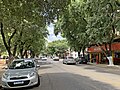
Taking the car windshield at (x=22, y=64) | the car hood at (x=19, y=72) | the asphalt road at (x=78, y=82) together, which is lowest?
the asphalt road at (x=78, y=82)

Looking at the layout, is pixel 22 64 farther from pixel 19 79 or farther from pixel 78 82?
pixel 78 82

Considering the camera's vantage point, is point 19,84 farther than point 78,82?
No

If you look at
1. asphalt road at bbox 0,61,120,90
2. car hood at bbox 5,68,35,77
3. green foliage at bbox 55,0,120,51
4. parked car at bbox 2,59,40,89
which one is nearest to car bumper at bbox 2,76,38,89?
parked car at bbox 2,59,40,89

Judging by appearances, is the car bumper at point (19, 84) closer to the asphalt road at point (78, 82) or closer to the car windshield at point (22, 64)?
the asphalt road at point (78, 82)

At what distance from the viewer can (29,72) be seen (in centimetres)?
1399

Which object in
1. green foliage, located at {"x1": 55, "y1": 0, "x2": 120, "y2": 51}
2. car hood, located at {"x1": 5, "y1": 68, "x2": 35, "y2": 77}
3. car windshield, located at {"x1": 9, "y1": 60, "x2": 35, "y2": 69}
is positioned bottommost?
car hood, located at {"x1": 5, "y1": 68, "x2": 35, "y2": 77}

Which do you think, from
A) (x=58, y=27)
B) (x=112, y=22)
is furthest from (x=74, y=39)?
(x=112, y=22)

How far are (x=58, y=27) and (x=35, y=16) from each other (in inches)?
1352

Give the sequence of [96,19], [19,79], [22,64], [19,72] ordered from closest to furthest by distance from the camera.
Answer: [19,79] < [19,72] < [22,64] < [96,19]

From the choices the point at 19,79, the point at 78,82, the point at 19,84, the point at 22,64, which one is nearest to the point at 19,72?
the point at 19,79

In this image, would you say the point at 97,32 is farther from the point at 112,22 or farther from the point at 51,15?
the point at 51,15

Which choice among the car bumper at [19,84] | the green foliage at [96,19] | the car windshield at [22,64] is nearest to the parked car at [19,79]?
the car bumper at [19,84]

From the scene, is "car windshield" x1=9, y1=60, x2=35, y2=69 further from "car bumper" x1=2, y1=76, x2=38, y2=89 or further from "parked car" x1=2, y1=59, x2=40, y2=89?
"car bumper" x1=2, y1=76, x2=38, y2=89

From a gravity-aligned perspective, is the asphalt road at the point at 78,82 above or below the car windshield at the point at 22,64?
below
